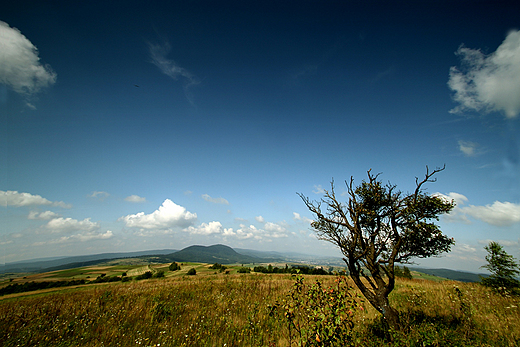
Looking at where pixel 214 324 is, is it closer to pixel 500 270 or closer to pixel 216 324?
pixel 216 324

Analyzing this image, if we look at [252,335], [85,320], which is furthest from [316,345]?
[85,320]

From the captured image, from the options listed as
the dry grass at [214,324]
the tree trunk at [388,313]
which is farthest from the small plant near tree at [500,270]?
the tree trunk at [388,313]

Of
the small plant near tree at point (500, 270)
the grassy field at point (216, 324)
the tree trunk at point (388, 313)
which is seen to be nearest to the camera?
the grassy field at point (216, 324)

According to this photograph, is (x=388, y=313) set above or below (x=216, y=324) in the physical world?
above

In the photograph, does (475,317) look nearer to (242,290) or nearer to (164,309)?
(242,290)

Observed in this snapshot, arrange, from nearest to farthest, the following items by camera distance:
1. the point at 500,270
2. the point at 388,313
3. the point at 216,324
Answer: the point at 388,313 < the point at 216,324 < the point at 500,270

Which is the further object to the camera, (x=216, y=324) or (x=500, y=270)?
(x=500, y=270)

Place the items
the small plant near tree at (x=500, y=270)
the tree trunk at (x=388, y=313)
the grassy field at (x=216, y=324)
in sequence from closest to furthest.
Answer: the grassy field at (x=216, y=324), the tree trunk at (x=388, y=313), the small plant near tree at (x=500, y=270)

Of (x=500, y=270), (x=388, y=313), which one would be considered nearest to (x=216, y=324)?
(x=388, y=313)

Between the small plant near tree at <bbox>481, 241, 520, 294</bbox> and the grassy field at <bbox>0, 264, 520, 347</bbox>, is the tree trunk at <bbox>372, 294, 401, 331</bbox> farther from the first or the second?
the small plant near tree at <bbox>481, 241, 520, 294</bbox>

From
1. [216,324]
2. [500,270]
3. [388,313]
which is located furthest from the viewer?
[500,270]

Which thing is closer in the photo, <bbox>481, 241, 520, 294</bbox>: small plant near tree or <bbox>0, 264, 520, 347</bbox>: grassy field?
<bbox>0, 264, 520, 347</bbox>: grassy field

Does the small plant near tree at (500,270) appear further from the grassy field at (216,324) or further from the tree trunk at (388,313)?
the tree trunk at (388,313)

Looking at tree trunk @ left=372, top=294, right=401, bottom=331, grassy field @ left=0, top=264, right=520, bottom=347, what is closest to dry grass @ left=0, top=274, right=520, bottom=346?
grassy field @ left=0, top=264, right=520, bottom=347
